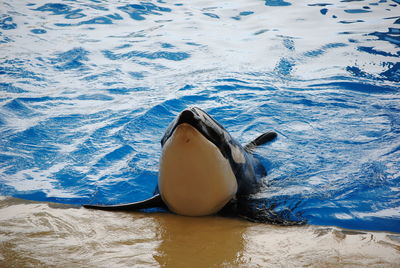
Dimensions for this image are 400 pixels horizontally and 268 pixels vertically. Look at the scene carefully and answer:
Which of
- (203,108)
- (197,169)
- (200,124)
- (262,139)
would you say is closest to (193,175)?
(197,169)

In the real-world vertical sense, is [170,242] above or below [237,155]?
below

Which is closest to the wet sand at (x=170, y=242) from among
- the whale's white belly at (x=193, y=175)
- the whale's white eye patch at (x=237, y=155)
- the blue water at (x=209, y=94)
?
the whale's white belly at (x=193, y=175)

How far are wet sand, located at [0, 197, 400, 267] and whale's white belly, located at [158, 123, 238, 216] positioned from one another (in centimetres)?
13

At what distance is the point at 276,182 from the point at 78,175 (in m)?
2.72

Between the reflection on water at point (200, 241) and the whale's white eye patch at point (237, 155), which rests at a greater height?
the whale's white eye patch at point (237, 155)

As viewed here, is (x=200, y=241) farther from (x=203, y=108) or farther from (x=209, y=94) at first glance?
(x=209, y=94)

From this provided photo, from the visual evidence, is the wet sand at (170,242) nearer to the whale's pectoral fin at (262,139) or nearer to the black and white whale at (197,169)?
the black and white whale at (197,169)

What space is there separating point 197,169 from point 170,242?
1.90ft

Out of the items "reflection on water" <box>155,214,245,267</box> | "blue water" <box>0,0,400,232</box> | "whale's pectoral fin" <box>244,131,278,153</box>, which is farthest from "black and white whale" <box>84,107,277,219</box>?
"whale's pectoral fin" <box>244,131,278,153</box>

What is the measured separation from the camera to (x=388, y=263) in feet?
8.09

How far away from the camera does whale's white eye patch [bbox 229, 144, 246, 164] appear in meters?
3.71

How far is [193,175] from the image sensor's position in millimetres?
3260

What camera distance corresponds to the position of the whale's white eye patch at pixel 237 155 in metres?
3.71

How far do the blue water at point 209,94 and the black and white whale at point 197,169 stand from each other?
2.17 feet
